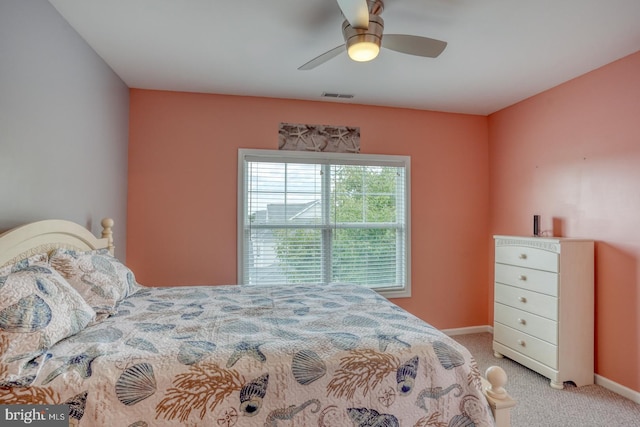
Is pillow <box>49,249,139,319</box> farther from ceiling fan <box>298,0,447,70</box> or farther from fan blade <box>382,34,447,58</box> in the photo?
fan blade <box>382,34,447,58</box>


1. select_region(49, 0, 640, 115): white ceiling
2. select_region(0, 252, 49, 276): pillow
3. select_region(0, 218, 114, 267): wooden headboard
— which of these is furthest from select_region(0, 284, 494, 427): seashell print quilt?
select_region(49, 0, 640, 115): white ceiling

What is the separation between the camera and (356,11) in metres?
1.55

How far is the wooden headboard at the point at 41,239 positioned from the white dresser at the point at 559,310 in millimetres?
Result: 3390

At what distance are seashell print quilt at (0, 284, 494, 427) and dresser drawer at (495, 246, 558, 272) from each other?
1684 millimetres

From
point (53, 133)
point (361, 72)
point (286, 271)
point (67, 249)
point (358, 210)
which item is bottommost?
point (286, 271)

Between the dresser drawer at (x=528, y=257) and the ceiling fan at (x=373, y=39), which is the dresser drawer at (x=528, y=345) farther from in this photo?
the ceiling fan at (x=373, y=39)

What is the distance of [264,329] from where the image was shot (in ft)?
5.13

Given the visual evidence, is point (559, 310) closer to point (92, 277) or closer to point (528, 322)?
point (528, 322)

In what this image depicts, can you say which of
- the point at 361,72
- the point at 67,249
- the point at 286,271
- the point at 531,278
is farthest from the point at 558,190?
the point at 67,249

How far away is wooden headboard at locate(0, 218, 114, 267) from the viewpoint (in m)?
1.47

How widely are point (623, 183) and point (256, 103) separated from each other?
3153 mm

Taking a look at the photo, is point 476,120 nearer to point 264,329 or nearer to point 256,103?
point 256,103

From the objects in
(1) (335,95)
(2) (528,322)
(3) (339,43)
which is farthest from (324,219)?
(2) (528,322)

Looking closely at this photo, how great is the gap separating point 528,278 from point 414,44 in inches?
86.2
